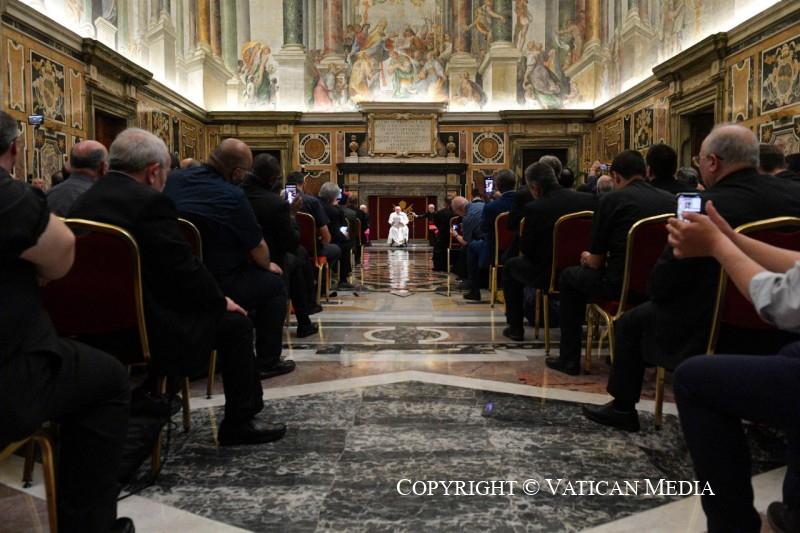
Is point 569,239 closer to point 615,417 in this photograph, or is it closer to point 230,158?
point 615,417

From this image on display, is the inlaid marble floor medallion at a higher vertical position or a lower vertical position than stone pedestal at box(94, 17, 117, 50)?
lower

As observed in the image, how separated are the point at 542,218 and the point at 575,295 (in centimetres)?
73

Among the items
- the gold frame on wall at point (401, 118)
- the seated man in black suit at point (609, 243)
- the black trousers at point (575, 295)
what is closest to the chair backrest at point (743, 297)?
the seated man in black suit at point (609, 243)

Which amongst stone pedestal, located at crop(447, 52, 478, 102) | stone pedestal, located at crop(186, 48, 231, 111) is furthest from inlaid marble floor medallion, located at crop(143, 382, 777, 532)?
stone pedestal, located at crop(447, 52, 478, 102)

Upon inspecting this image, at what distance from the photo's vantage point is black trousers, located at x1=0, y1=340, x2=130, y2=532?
156 centimetres

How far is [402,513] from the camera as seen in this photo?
2090mm

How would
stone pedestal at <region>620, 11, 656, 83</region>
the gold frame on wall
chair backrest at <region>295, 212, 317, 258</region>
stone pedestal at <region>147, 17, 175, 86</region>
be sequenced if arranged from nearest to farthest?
chair backrest at <region>295, 212, 317, 258</region> → stone pedestal at <region>147, 17, 175, 86</region> → stone pedestal at <region>620, 11, 656, 83</region> → the gold frame on wall

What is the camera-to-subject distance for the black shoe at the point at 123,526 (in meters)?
1.89

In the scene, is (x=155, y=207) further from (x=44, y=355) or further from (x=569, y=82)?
(x=569, y=82)

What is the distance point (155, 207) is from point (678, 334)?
72.5 inches

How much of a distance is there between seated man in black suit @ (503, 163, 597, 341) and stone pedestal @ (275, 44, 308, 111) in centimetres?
1385

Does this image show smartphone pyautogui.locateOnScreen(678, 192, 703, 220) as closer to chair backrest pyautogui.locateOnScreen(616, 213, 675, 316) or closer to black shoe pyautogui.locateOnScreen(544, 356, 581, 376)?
chair backrest pyautogui.locateOnScreen(616, 213, 675, 316)

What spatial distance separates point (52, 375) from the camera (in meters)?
1.55

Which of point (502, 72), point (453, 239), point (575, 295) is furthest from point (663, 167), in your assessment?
point (502, 72)
